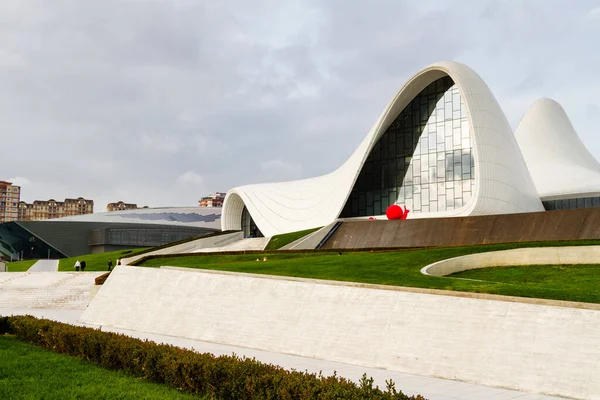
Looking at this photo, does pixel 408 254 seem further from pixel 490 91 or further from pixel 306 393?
pixel 490 91

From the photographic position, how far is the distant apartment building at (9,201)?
462 ft

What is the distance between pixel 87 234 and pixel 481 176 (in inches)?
1972

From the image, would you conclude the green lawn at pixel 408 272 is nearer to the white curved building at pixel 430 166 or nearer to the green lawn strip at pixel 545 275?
the green lawn strip at pixel 545 275

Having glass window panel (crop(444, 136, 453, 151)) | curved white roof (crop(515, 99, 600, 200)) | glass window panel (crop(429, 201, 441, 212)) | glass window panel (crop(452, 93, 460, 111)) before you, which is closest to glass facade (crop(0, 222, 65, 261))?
glass window panel (crop(429, 201, 441, 212))

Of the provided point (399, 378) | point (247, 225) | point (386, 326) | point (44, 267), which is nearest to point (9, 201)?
point (247, 225)

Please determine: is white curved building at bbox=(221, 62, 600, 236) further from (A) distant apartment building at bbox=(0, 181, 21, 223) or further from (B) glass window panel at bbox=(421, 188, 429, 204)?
(A) distant apartment building at bbox=(0, 181, 21, 223)

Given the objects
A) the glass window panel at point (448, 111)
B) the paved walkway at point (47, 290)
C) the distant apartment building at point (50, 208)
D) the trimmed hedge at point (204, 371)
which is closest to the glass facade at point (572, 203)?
the glass window panel at point (448, 111)

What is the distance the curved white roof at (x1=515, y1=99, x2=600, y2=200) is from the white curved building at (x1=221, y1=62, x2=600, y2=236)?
5.33ft

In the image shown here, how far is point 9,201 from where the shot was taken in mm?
142625

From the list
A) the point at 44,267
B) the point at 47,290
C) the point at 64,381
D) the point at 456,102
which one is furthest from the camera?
the point at 44,267

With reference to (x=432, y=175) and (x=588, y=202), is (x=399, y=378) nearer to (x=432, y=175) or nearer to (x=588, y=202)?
(x=432, y=175)

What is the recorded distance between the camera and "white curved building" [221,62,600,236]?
33.8 metres

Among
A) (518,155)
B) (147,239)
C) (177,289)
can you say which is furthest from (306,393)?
(147,239)

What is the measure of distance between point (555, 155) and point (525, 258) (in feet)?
91.3
